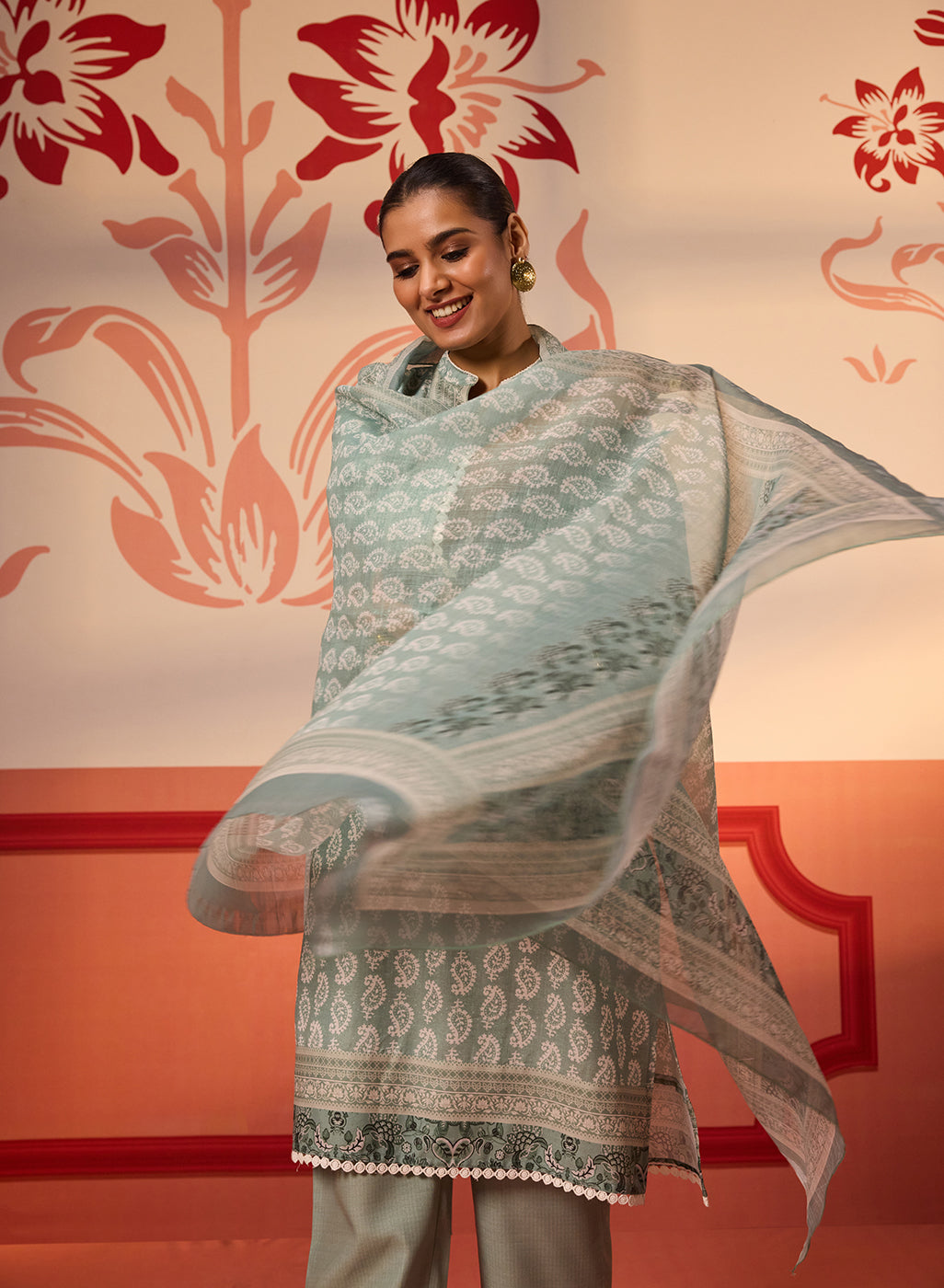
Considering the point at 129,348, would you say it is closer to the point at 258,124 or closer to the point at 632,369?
the point at 258,124

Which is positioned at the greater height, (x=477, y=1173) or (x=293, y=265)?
(x=293, y=265)

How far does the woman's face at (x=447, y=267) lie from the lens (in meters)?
1.28

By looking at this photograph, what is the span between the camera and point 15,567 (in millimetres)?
2199

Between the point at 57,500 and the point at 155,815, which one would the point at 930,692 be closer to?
the point at 155,815

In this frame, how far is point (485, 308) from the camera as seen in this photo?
1.29 m

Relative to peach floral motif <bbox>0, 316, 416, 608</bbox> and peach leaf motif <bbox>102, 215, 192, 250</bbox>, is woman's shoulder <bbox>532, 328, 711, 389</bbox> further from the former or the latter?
peach leaf motif <bbox>102, 215, 192, 250</bbox>

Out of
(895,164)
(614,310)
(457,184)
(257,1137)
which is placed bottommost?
(257,1137)

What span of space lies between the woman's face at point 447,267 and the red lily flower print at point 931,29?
155 centimetres

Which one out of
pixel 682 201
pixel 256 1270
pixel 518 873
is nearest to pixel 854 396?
pixel 682 201

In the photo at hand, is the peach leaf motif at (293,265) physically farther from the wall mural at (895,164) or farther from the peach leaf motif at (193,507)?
the wall mural at (895,164)

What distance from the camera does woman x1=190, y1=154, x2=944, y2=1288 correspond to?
92 centimetres

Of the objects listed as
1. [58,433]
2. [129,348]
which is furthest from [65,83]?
[58,433]

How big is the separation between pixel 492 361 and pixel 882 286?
1293mm

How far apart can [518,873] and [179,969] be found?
1399 mm
